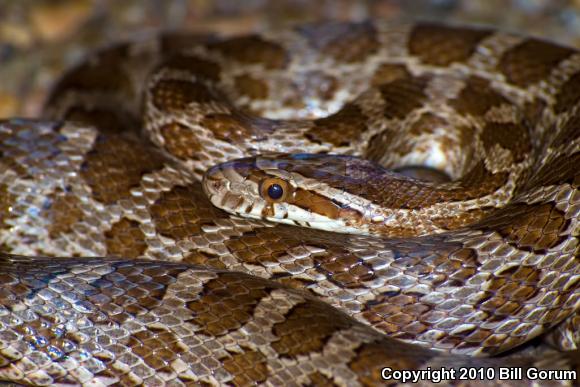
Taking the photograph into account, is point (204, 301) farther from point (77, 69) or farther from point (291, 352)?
point (77, 69)

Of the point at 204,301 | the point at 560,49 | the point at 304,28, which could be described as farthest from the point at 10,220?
the point at 560,49

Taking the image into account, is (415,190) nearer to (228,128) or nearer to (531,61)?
(228,128)

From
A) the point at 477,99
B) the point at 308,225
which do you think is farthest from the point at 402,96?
the point at 308,225

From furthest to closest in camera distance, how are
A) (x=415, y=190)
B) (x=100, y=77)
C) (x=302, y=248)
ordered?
(x=100, y=77), (x=415, y=190), (x=302, y=248)

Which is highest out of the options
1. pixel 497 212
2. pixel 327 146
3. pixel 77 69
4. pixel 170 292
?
pixel 77 69

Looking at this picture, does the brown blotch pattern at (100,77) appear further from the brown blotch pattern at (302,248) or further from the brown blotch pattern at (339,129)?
the brown blotch pattern at (302,248)

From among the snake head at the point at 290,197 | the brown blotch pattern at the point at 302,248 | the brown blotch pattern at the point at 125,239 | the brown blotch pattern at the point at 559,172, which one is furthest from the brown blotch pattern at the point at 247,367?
the brown blotch pattern at the point at 559,172
